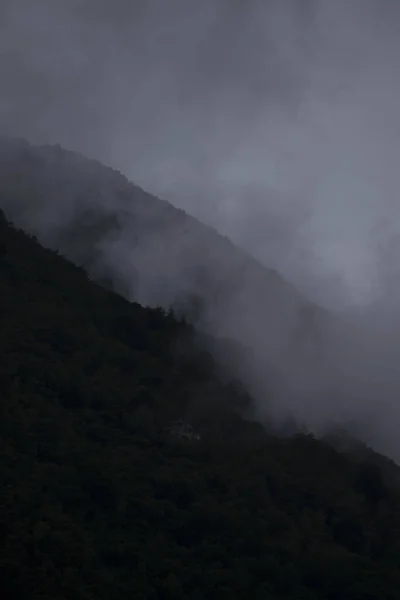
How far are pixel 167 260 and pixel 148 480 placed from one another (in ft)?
94.8

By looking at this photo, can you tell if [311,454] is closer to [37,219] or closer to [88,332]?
[88,332]

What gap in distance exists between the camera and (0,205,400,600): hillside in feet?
96.8

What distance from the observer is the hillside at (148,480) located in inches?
1162

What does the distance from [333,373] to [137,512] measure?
2545 cm

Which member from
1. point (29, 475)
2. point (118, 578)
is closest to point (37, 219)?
point (29, 475)

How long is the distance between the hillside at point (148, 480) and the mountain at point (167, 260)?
6.92 metres

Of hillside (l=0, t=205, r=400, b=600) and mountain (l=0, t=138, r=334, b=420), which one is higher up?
mountain (l=0, t=138, r=334, b=420)

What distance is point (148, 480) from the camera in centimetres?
3581

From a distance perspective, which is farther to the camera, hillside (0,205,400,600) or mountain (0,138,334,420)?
mountain (0,138,334,420)

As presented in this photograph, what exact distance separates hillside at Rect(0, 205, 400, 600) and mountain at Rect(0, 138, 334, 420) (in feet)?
22.7

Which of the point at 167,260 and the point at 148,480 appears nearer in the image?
the point at 148,480

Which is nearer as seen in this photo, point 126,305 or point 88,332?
point 88,332

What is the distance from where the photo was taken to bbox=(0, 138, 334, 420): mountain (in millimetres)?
56719

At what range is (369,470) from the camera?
138ft
